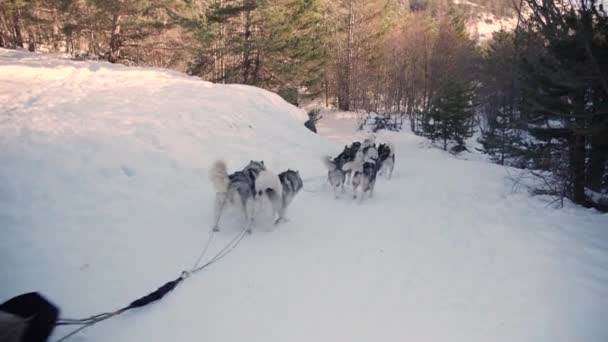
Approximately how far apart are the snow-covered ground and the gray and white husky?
0.37 meters

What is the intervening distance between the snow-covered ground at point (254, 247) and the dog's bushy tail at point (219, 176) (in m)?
0.74

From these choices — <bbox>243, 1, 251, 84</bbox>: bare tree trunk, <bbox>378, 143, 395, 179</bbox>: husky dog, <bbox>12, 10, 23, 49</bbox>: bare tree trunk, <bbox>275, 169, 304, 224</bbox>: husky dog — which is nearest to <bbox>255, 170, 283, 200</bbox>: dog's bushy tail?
<bbox>275, 169, 304, 224</bbox>: husky dog

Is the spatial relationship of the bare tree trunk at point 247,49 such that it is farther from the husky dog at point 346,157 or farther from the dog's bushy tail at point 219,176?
the dog's bushy tail at point 219,176

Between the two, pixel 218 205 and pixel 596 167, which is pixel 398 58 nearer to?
pixel 596 167

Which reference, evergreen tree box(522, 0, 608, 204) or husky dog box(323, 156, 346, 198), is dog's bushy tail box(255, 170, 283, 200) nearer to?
husky dog box(323, 156, 346, 198)

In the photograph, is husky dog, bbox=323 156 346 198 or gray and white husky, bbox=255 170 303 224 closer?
gray and white husky, bbox=255 170 303 224

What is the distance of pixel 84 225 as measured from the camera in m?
4.88

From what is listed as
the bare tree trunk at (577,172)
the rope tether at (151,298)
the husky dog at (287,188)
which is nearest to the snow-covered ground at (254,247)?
the rope tether at (151,298)

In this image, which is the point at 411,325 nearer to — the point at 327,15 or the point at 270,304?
the point at 270,304

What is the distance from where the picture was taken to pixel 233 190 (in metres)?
5.34

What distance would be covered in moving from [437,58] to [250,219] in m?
30.6

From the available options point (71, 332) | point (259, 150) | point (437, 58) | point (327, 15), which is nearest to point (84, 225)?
point (71, 332)

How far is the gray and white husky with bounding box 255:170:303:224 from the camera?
5445 millimetres

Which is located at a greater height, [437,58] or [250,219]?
[437,58]
